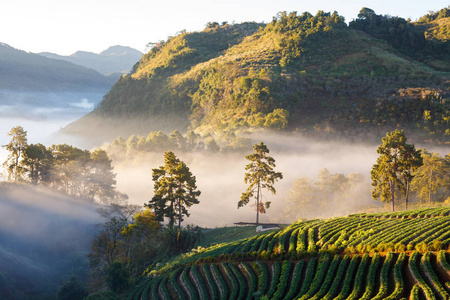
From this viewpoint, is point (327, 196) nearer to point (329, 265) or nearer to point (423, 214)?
point (423, 214)

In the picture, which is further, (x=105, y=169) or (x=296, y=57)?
(x=296, y=57)

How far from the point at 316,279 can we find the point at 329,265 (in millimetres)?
2518

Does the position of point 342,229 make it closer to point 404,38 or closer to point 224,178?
point 224,178

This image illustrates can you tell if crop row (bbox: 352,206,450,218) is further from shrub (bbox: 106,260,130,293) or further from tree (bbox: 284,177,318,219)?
tree (bbox: 284,177,318,219)

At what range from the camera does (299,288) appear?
117ft

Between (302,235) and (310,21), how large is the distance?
154 metres

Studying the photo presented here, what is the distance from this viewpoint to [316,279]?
3534cm

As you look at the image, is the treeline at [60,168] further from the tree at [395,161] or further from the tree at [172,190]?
the tree at [395,161]

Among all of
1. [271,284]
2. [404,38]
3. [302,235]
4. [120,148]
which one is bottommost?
[271,284]

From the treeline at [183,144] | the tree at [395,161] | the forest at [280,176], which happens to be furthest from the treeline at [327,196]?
the treeline at [183,144]

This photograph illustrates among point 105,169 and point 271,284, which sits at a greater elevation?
point 105,169

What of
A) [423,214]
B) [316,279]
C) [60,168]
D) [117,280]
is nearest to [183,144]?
[60,168]

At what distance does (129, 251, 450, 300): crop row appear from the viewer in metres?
30.2

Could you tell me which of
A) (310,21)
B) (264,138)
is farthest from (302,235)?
(310,21)
